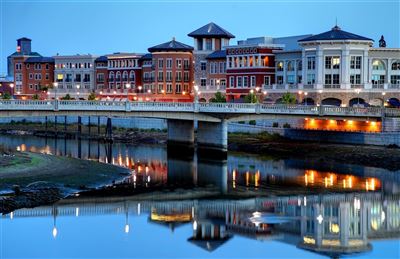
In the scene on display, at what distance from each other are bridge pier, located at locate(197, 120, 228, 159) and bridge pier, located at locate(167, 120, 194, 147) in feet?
7.29

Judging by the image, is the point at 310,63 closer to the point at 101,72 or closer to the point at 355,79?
the point at 355,79

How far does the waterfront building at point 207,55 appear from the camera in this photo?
5645 inches

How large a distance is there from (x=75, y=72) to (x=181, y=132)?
248ft

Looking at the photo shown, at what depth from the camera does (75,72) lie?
177 metres

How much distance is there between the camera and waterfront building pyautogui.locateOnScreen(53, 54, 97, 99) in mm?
175625

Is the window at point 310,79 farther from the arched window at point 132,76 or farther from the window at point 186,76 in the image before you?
the arched window at point 132,76

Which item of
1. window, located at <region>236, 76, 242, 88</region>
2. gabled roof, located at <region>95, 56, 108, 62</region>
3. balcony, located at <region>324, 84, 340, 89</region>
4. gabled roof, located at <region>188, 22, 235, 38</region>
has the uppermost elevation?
gabled roof, located at <region>188, 22, 235, 38</region>

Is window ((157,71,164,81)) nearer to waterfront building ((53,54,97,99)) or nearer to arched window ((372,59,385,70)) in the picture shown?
waterfront building ((53,54,97,99))

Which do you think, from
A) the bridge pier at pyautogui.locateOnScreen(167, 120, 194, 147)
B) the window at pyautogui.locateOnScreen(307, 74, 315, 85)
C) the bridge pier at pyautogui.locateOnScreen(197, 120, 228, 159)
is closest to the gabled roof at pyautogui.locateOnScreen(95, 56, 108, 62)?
the window at pyautogui.locateOnScreen(307, 74, 315, 85)

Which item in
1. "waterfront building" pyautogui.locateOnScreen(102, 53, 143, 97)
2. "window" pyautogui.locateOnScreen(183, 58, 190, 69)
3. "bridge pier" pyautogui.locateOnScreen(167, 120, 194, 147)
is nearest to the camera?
"bridge pier" pyautogui.locateOnScreen(167, 120, 194, 147)

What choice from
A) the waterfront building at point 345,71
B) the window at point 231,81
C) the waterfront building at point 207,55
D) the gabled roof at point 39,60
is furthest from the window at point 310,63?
the gabled roof at point 39,60

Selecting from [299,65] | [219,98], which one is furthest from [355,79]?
[219,98]

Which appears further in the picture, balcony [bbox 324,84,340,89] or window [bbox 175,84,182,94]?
window [bbox 175,84,182,94]

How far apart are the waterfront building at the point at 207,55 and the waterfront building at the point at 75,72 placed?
33.2 metres
